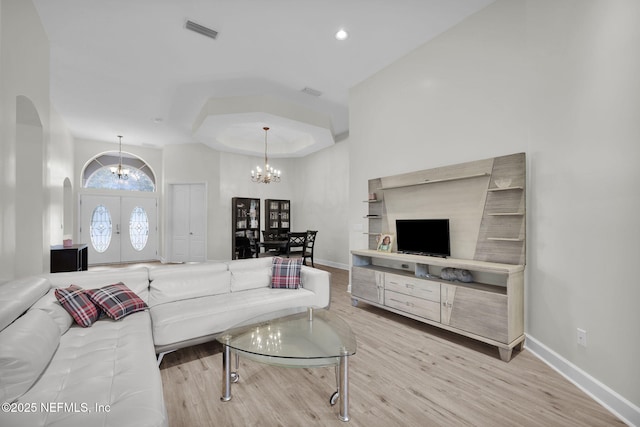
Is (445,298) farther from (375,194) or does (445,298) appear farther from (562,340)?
(375,194)

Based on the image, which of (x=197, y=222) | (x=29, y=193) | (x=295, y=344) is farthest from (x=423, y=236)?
(x=197, y=222)

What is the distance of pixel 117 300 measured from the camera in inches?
93.6

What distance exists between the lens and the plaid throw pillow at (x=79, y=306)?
213 centimetres

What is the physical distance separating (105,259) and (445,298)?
8437 mm

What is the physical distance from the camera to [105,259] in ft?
25.2

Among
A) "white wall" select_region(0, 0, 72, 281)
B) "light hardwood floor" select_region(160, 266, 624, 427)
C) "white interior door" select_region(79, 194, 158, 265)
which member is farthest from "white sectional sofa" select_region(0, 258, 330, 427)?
"white interior door" select_region(79, 194, 158, 265)

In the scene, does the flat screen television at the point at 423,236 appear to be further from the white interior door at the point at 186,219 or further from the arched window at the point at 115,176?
the arched window at the point at 115,176

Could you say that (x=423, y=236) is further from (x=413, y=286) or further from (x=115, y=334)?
(x=115, y=334)

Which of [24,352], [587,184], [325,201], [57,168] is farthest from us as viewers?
[325,201]

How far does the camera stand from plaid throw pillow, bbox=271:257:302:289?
131 inches

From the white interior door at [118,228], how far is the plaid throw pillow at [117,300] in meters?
6.36

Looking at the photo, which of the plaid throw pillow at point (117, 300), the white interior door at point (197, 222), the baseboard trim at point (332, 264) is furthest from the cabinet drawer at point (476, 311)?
the white interior door at point (197, 222)

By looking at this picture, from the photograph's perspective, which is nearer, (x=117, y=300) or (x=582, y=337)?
(x=582, y=337)

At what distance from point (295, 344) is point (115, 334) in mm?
1264
